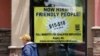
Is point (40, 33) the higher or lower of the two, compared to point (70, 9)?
lower

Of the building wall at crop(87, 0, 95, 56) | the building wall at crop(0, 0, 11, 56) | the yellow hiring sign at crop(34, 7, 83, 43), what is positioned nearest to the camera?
the yellow hiring sign at crop(34, 7, 83, 43)

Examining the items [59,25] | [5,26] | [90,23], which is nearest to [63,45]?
[59,25]

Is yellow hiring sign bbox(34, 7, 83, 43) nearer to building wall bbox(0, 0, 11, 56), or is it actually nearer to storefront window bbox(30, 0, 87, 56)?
storefront window bbox(30, 0, 87, 56)

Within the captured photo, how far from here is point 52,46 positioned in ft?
39.0

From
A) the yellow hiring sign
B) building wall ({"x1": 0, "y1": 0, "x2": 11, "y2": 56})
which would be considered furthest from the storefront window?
building wall ({"x1": 0, "y1": 0, "x2": 11, "y2": 56})

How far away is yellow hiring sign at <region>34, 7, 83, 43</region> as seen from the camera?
Answer: 463 inches

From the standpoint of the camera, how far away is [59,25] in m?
11.9

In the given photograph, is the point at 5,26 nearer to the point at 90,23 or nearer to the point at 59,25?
the point at 59,25

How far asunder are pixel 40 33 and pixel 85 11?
5.62ft

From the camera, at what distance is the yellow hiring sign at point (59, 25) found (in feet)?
38.6

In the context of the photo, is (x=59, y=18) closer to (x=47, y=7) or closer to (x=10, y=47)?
(x=47, y=7)

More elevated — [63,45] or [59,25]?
[59,25]

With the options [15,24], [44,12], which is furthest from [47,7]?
[15,24]

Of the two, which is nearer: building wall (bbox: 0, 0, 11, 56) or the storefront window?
the storefront window
